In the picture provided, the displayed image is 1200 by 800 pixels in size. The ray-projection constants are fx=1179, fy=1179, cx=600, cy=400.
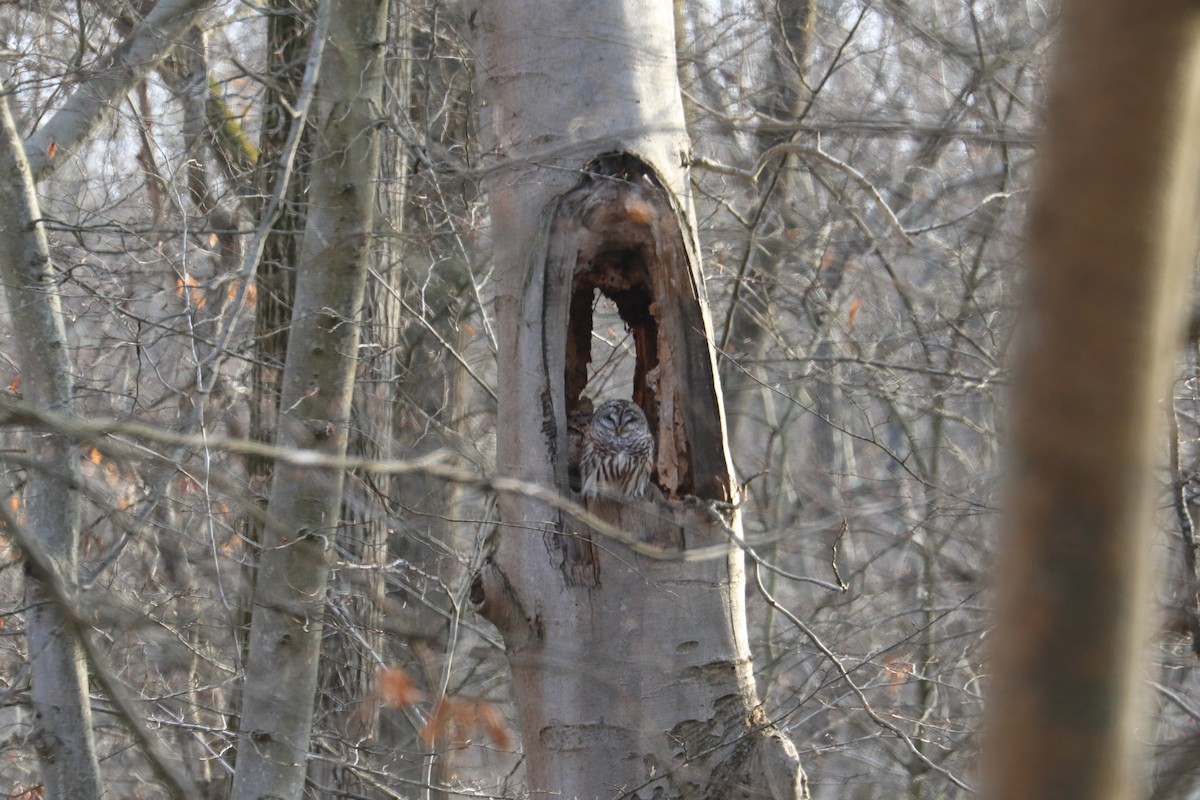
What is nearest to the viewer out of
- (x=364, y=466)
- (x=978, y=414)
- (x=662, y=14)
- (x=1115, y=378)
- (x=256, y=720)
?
(x=1115, y=378)

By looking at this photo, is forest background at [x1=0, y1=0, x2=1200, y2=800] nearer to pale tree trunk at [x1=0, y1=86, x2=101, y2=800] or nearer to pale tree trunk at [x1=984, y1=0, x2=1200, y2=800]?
pale tree trunk at [x1=0, y1=86, x2=101, y2=800]

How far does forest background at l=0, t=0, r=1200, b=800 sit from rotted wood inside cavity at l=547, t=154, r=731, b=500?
96cm

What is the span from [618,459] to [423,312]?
3357mm

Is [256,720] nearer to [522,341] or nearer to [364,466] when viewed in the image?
[522,341]

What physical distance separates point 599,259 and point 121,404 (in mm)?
4047

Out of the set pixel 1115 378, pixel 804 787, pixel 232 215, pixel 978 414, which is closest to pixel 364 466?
pixel 1115 378

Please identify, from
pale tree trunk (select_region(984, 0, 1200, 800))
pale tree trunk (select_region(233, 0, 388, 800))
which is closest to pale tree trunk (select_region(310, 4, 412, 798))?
pale tree trunk (select_region(233, 0, 388, 800))

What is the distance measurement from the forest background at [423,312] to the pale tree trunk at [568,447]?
1.03 meters

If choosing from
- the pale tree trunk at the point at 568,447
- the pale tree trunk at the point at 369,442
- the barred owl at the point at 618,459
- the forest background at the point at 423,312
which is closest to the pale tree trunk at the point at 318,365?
the forest background at the point at 423,312

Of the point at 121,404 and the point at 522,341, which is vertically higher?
the point at 121,404

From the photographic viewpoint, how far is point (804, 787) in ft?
9.00

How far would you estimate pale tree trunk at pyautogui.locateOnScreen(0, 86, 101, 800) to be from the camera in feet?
13.5

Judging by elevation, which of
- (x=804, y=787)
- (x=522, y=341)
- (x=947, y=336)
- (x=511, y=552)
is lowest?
(x=804, y=787)

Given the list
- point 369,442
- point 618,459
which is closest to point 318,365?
point 369,442
